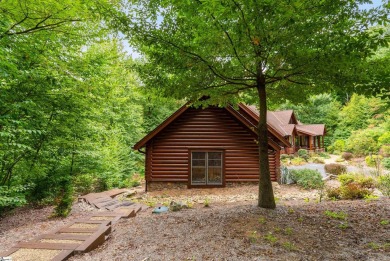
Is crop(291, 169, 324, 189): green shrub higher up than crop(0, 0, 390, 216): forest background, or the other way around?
crop(0, 0, 390, 216): forest background

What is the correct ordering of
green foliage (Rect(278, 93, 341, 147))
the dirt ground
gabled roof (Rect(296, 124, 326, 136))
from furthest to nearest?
green foliage (Rect(278, 93, 341, 147)), gabled roof (Rect(296, 124, 326, 136)), the dirt ground

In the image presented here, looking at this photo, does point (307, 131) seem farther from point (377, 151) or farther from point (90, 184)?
point (90, 184)

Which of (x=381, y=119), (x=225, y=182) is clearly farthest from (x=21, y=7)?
(x=381, y=119)

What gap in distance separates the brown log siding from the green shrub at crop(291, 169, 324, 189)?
2587 mm

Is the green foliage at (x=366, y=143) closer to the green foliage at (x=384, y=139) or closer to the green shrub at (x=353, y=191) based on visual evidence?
the green foliage at (x=384, y=139)

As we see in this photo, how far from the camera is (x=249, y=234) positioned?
4023 millimetres

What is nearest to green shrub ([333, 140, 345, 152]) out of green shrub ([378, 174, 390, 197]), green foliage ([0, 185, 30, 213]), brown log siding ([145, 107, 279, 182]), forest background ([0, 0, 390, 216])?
green shrub ([378, 174, 390, 197])

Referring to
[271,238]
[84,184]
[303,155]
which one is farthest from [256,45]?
[303,155]

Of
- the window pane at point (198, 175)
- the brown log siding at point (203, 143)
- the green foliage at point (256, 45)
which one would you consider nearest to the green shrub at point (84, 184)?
the brown log siding at point (203, 143)

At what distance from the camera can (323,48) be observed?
4.22 m

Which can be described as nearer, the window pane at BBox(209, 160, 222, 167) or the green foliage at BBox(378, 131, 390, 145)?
the window pane at BBox(209, 160, 222, 167)

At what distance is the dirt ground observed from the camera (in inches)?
136

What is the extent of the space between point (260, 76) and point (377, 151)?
2349cm

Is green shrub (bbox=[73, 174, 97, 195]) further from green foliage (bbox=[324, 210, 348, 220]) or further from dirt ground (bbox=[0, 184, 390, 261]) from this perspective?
green foliage (bbox=[324, 210, 348, 220])
